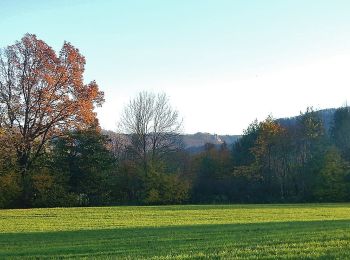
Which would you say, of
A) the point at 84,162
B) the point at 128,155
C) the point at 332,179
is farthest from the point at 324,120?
the point at 84,162

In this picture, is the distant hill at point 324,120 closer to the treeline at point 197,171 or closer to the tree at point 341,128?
the tree at point 341,128

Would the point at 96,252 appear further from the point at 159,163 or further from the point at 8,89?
the point at 159,163

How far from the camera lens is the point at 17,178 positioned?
50.2 meters

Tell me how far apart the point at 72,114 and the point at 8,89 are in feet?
23.9

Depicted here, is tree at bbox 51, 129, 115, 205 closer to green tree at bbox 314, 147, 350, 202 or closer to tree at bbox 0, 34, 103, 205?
tree at bbox 0, 34, 103, 205

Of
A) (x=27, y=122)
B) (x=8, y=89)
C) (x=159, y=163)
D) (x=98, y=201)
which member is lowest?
(x=98, y=201)

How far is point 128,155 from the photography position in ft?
223

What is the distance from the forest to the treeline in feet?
0.44

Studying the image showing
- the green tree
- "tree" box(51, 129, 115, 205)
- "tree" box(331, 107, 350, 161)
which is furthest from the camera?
"tree" box(331, 107, 350, 161)

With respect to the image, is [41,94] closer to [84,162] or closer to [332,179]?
[84,162]

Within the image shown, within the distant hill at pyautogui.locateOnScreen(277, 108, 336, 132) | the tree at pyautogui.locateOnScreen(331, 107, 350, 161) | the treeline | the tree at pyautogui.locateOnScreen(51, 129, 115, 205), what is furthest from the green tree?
the tree at pyautogui.locateOnScreen(51, 129, 115, 205)

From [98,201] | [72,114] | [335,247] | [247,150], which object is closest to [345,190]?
[247,150]

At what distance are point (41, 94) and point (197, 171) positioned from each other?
2772 cm

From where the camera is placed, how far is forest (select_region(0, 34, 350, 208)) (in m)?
48.6
